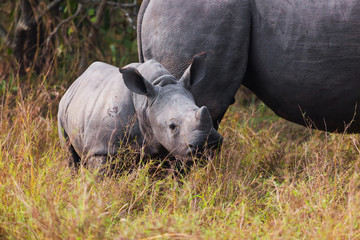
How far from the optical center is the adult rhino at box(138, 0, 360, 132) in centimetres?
370

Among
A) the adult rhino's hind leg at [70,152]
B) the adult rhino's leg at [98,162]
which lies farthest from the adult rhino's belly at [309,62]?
the adult rhino's hind leg at [70,152]

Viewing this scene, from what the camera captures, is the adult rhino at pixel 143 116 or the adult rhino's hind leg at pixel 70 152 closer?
the adult rhino at pixel 143 116

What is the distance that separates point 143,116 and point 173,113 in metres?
0.25

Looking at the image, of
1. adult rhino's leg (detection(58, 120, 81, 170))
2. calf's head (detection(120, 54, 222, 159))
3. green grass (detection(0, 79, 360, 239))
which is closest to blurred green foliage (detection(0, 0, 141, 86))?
adult rhino's leg (detection(58, 120, 81, 170))

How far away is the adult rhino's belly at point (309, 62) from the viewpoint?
145 inches

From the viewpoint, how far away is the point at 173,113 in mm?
3258

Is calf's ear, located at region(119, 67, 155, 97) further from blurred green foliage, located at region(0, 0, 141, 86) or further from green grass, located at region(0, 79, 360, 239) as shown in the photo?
blurred green foliage, located at region(0, 0, 141, 86)

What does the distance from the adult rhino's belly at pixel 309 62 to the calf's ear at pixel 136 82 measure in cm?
90

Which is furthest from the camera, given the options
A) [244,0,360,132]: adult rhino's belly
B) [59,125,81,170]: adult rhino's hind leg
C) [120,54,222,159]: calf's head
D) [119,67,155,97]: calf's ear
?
[59,125,81,170]: adult rhino's hind leg

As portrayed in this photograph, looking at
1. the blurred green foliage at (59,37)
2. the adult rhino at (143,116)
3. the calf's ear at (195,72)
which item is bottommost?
the blurred green foliage at (59,37)

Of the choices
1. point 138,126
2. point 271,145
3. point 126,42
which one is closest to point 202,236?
point 138,126

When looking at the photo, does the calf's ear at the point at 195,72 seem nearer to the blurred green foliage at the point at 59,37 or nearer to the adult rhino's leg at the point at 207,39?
the adult rhino's leg at the point at 207,39

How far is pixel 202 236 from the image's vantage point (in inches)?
103

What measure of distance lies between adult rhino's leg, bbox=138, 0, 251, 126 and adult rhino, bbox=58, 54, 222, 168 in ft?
0.88
